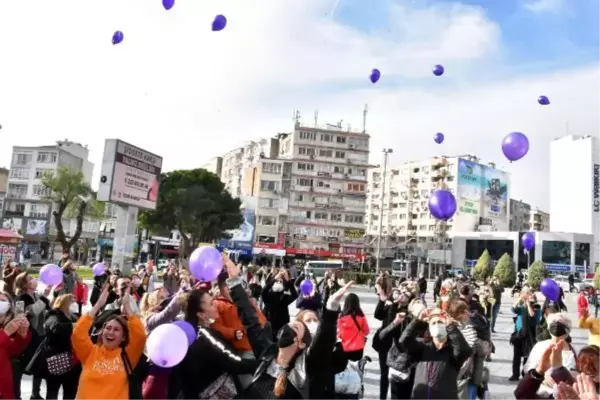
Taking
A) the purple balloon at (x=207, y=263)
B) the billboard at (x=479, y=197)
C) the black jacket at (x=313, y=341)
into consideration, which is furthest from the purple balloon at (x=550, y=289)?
the billboard at (x=479, y=197)

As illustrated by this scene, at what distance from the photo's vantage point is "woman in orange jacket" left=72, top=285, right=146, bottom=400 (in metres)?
3.78

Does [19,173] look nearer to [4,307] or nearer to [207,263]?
[4,307]

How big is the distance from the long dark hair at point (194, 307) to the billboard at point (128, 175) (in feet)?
68.8

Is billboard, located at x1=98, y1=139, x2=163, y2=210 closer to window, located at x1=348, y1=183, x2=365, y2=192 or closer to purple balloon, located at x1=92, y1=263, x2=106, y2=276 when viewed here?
purple balloon, located at x1=92, y1=263, x2=106, y2=276

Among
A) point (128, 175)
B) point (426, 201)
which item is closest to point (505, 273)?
point (128, 175)

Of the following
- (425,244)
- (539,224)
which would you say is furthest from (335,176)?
(539,224)

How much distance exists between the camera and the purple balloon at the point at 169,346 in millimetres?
3607

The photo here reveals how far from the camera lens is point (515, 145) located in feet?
42.5

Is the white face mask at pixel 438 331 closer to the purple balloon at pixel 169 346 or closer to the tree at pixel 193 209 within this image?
the purple balloon at pixel 169 346

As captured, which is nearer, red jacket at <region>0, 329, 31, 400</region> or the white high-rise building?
red jacket at <region>0, 329, 31, 400</region>

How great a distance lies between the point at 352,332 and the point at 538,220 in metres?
129

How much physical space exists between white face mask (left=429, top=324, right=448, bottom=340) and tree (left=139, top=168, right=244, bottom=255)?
45233 millimetres

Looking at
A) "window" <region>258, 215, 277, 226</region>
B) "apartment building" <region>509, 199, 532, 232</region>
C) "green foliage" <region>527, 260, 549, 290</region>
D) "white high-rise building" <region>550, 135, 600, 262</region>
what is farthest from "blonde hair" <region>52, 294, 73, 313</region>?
"apartment building" <region>509, 199, 532, 232</region>

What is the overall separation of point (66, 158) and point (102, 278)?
218ft
